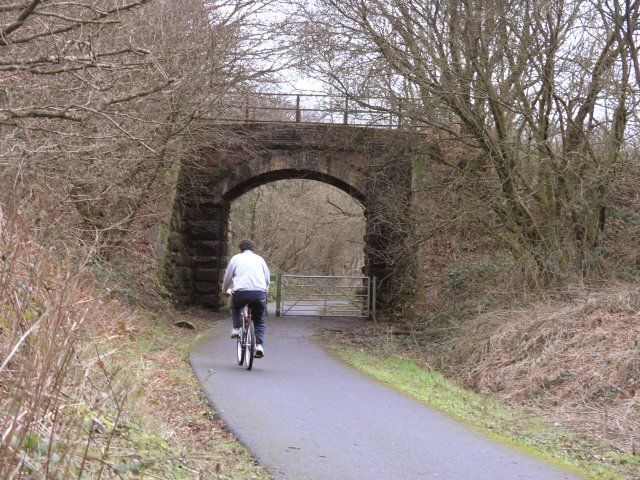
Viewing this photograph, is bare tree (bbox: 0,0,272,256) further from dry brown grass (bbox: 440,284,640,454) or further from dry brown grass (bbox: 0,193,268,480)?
dry brown grass (bbox: 440,284,640,454)

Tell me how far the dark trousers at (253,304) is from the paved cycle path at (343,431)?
594 mm

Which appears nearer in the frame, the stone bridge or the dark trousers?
the dark trousers

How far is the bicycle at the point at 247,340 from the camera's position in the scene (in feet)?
31.3

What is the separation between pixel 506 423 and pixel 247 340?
3.68 metres

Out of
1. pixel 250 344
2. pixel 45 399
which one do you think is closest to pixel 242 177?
pixel 250 344

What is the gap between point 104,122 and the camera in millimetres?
10625

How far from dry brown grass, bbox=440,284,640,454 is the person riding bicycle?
3.29m

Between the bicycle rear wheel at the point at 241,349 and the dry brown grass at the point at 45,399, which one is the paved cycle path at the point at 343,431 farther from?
the dry brown grass at the point at 45,399

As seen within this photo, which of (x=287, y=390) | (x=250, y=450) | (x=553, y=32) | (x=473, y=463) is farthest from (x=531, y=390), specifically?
(x=553, y=32)

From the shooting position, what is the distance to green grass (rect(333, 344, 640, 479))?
18.8 feet

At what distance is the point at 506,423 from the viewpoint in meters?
7.43

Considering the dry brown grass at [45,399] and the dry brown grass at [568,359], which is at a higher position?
the dry brown grass at [45,399]

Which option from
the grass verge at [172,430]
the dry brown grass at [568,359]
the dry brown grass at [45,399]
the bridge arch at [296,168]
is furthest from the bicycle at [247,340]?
the bridge arch at [296,168]

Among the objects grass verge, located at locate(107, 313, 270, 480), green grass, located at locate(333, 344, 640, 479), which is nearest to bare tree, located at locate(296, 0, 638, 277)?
green grass, located at locate(333, 344, 640, 479)
